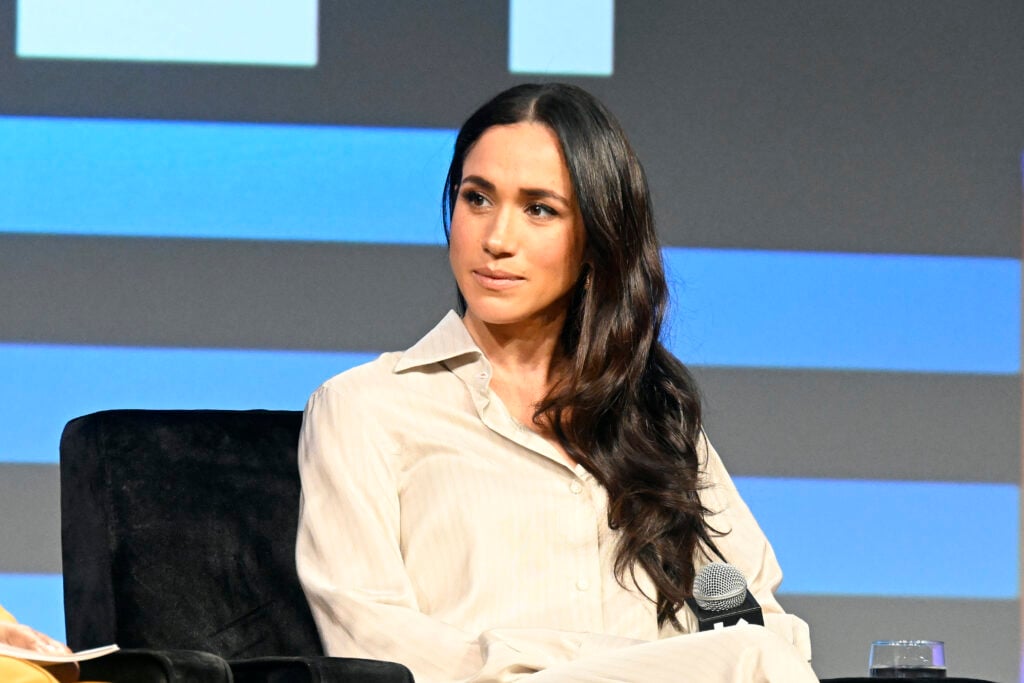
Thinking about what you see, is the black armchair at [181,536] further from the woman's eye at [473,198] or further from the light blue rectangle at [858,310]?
the light blue rectangle at [858,310]

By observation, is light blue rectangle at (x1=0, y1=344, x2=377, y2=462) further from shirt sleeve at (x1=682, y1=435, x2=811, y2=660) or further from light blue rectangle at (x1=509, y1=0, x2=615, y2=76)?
shirt sleeve at (x1=682, y1=435, x2=811, y2=660)

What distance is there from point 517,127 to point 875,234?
2.21 m

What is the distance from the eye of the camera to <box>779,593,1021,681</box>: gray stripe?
4160mm

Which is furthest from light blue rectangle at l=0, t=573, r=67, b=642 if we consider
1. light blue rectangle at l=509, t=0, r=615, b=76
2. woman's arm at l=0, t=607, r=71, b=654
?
woman's arm at l=0, t=607, r=71, b=654

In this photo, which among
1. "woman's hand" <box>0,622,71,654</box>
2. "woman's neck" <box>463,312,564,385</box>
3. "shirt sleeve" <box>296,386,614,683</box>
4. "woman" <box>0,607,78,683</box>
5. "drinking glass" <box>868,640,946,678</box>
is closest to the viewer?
"woman" <box>0,607,78,683</box>

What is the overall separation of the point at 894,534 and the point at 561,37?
1.69m

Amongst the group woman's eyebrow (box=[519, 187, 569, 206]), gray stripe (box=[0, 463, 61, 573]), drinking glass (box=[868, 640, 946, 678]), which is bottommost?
drinking glass (box=[868, 640, 946, 678])

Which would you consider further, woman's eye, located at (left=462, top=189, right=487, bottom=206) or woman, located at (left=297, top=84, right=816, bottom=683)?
woman's eye, located at (left=462, top=189, right=487, bottom=206)

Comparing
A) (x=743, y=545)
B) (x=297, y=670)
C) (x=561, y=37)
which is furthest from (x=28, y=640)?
(x=561, y=37)

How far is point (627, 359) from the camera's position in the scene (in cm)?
236

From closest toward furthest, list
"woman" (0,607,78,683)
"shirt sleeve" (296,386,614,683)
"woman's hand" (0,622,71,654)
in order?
"woman" (0,607,78,683) → "woman's hand" (0,622,71,654) → "shirt sleeve" (296,386,614,683)

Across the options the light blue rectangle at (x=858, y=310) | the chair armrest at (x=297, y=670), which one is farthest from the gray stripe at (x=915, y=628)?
the chair armrest at (x=297, y=670)

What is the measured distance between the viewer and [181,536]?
2320mm

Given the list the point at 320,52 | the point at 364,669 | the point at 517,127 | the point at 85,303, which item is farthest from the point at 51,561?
the point at 364,669
